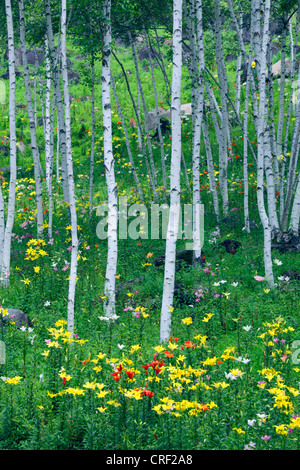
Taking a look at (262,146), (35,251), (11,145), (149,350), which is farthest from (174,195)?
(11,145)


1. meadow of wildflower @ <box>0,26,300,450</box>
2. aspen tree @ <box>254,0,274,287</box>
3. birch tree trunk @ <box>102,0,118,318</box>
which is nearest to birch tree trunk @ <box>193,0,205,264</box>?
meadow of wildflower @ <box>0,26,300,450</box>

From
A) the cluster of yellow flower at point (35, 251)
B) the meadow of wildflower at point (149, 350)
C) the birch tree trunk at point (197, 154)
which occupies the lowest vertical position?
the meadow of wildflower at point (149, 350)

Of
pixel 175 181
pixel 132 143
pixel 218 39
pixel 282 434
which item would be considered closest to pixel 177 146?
pixel 175 181

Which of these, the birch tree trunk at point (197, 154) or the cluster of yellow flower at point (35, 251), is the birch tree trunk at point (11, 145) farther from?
the birch tree trunk at point (197, 154)

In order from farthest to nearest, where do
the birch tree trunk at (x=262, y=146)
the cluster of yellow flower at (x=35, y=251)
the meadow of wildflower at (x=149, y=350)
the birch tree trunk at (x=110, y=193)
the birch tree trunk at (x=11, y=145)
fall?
the birch tree trunk at (x=11, y=145)
the cluster of yellow flower at (x=35, y=251)
the birch tree trunk at (x=262, y=146)
the birch tree trunk at (x=110, y=193)
the meadow of wildflower at (x=149, y=350)

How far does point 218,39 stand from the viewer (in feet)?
40.9

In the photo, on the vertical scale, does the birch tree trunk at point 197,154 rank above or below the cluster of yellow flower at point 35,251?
above

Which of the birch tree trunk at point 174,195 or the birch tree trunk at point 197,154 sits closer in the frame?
the birch tree trunk at point 174,195

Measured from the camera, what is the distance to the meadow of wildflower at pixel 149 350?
427cm

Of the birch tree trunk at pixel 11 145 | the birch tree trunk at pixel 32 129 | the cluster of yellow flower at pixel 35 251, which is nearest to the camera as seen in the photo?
the cluster of yellow flower at pixel 35 251

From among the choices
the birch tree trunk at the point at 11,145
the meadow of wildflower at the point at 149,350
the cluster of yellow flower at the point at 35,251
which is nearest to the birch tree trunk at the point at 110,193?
the meadow of wildflower at the point at 149,350

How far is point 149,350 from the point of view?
21.6ft

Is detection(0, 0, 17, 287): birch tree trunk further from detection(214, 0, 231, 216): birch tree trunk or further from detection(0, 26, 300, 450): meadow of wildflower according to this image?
detection(214, 0, 231, 216): birch tree trunk
